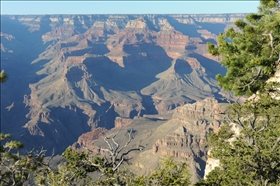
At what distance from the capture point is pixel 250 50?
1667 cm

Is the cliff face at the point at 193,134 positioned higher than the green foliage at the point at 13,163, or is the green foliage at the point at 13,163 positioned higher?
the green foliage at the point at 13,163

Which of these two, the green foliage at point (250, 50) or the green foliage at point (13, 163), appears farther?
the green foliage at point (250, 50)

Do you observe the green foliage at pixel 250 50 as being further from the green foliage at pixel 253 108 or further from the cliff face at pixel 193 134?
the cliff face at pixel 193 134

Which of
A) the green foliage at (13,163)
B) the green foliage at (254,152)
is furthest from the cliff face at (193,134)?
the green foliage at (13,163)

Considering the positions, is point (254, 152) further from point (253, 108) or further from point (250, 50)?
point (250, 50)

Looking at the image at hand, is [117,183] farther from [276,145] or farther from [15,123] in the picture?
[15,123]

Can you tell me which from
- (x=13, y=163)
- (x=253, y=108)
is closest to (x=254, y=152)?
(x=253, y=108)

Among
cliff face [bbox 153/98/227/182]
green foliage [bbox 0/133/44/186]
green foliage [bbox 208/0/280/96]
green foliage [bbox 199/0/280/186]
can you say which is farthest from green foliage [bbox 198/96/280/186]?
cliff face [bbox 153/98/227/182]

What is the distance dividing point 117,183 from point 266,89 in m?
9.12

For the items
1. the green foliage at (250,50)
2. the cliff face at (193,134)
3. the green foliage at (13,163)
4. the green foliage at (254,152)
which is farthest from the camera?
the cliff face at (193,134)

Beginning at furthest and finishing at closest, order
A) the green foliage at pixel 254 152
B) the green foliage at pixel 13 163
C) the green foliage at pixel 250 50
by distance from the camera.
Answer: the green foliage at pixel 250 50 → the green foliage at pixel 254 152 → the green foliage at pixel 13 163

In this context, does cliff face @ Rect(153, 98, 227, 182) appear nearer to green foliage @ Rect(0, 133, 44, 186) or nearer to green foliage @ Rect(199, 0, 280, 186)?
green foliage @ Rect(199, 0, 280, 186)

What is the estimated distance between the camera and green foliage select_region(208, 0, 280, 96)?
16.1 meters

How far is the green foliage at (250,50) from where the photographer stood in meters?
16.1
